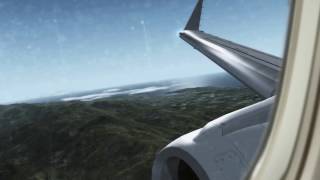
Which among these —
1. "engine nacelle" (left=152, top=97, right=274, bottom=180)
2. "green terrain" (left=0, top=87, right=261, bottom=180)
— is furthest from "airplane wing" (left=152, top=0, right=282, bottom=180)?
"green terrain" (left=0, top=87, right=261, bottom=180)

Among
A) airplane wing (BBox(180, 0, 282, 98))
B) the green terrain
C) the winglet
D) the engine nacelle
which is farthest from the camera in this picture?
the green terrain

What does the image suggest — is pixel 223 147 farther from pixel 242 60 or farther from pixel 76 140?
pixel 76 140

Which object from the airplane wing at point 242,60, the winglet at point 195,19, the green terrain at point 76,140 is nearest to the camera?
the airplane wing at point 242,60

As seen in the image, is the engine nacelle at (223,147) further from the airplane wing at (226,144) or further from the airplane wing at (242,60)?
the airplane wing at (242,60)

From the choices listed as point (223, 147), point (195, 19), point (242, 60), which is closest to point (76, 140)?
point (195, 19)

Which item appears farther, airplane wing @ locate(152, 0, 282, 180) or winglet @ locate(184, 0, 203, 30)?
winglet @ locate(184, 0, 203, 30)

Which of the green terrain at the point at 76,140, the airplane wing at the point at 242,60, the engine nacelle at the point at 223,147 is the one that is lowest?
the green terrain at the point at 76,140

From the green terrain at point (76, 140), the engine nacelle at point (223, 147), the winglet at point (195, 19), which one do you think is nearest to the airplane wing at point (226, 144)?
the engine nacelle at point (223, 147)

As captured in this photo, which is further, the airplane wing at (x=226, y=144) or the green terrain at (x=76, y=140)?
the green terrain at (x=76, y=140)

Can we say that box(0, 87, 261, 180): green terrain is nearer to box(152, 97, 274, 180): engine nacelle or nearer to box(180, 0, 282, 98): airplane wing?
box(180, 0, 282, 98): airplane wing
